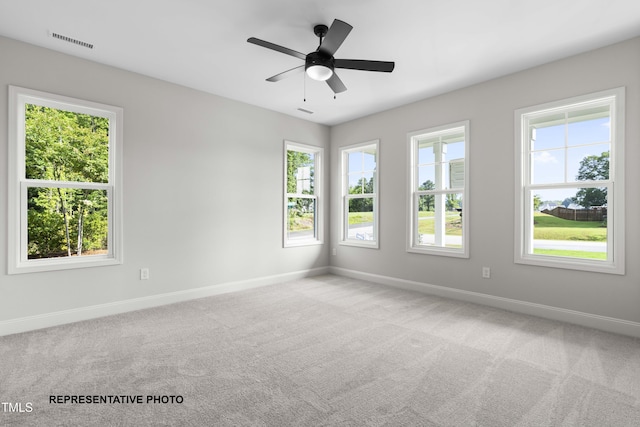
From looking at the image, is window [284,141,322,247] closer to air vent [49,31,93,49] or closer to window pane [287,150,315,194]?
window pane [287,150,315,194]

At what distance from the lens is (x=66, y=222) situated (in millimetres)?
3406

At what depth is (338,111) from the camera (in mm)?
5141

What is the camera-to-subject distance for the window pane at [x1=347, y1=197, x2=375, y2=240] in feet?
18.2

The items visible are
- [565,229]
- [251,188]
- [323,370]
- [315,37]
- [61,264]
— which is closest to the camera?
[323,370]

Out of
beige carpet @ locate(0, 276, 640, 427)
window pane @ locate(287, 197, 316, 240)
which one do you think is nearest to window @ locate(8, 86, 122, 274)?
beige carpet @ locate(0, 276, 640, 427)

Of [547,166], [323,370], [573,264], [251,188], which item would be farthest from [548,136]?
[251,188]

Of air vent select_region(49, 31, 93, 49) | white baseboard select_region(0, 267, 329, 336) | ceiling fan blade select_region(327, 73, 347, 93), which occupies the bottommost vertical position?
white baseboard select_region(0, 267, 329, 336)

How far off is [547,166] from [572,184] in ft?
1.07

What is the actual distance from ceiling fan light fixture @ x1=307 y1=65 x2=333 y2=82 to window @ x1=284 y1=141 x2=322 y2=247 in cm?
253

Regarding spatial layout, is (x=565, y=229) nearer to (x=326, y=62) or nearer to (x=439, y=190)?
(x=439, y=190)

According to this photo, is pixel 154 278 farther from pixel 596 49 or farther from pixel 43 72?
pixel 596 49

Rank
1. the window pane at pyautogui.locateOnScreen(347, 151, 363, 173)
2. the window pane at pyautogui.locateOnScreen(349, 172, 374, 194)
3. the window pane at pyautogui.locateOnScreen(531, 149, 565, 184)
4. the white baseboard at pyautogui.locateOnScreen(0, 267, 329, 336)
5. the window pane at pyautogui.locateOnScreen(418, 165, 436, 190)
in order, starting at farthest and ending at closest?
the window pane at pyautogui.locateOnScreen(347, 151, 363, 173)
the window pane at pyautogui.locateOnScreen(349, 172, 374, 194)
the window pane at pyautogui.locateOnScreen(418, 165, 436, 190)
the window pane at pyautogui.locateOnScreen(531, 149, 565, 184)
the white baseboard at pyautogui.locateOnScreen(0, 267, 329, 336)

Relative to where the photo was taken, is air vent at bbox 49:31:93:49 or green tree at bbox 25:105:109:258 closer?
air vent at bbox 49:31:93:49

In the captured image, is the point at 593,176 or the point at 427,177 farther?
the point at 427,177
